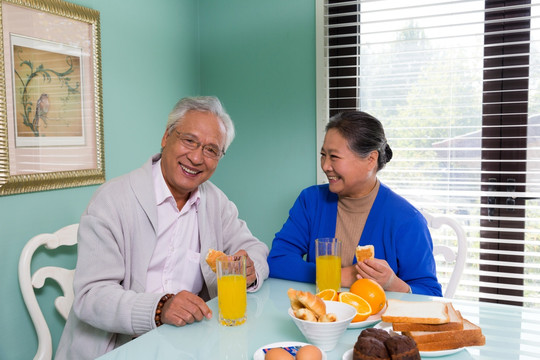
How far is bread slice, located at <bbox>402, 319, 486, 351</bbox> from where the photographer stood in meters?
1.04

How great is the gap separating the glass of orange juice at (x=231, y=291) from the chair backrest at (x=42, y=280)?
843 mm

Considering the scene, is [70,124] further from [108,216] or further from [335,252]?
[335,252]


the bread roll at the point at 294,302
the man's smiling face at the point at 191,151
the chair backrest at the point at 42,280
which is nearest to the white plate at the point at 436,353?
the bread roll at the point at 294,302

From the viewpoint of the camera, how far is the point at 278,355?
0.93 metres

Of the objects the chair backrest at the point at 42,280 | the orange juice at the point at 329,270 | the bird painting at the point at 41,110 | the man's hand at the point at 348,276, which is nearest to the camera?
the orange juice at the point at 329,270

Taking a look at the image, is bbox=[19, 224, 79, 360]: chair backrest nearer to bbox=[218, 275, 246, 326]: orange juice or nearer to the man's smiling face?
the man's smiling face

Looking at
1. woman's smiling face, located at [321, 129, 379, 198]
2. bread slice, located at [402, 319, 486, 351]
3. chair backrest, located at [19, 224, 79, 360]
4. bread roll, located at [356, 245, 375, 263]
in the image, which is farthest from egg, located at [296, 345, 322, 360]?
chair backrest, located at [19, 224, 79, 360]

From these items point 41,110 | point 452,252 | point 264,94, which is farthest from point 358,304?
point 264,94

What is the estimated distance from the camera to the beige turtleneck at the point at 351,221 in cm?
176

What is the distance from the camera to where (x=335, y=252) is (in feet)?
4.71

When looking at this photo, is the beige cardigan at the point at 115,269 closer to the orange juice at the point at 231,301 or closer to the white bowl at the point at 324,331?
the orange juice at the point at 231,301

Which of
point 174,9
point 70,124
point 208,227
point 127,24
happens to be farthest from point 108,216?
point 174,9

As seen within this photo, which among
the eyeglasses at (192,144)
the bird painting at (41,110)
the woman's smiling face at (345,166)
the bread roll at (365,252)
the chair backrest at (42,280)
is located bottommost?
the chair backrest at (42,280)

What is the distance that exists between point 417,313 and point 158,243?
881mm
